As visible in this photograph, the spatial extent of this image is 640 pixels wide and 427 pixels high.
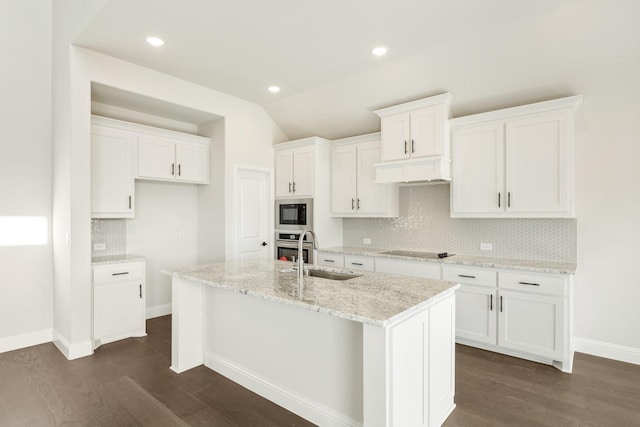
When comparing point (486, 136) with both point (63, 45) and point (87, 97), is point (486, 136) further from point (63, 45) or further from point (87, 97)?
point (63, 45)

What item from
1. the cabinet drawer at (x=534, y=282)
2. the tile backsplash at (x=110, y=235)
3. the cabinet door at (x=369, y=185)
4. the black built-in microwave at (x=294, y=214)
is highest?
the cabinet door at (x=369, y=185)

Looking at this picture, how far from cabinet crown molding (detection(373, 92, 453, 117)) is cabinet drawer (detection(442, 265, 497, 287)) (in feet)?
5.77

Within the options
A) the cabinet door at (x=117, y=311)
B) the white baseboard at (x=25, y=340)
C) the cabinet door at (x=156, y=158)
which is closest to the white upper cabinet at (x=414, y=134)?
the cabinet door at (x=156, y=158)

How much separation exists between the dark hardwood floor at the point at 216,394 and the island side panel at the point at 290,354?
120 mm

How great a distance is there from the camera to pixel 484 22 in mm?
2777

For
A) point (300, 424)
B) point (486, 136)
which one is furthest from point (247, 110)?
point (300, 424)

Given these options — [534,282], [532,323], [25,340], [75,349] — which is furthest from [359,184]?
[25,340]

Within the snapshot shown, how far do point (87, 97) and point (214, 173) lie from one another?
1.64m

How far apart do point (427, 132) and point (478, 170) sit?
0.67 m

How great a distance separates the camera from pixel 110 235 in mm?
4109

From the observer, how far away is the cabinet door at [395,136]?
13.1 feet

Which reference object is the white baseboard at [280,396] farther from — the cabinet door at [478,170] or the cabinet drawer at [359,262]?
the cabinet door at [478,170]

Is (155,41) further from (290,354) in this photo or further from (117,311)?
(290,354)

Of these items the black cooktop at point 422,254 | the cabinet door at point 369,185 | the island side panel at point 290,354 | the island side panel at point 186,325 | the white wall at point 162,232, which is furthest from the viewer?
the cabinet door at point 369,185
